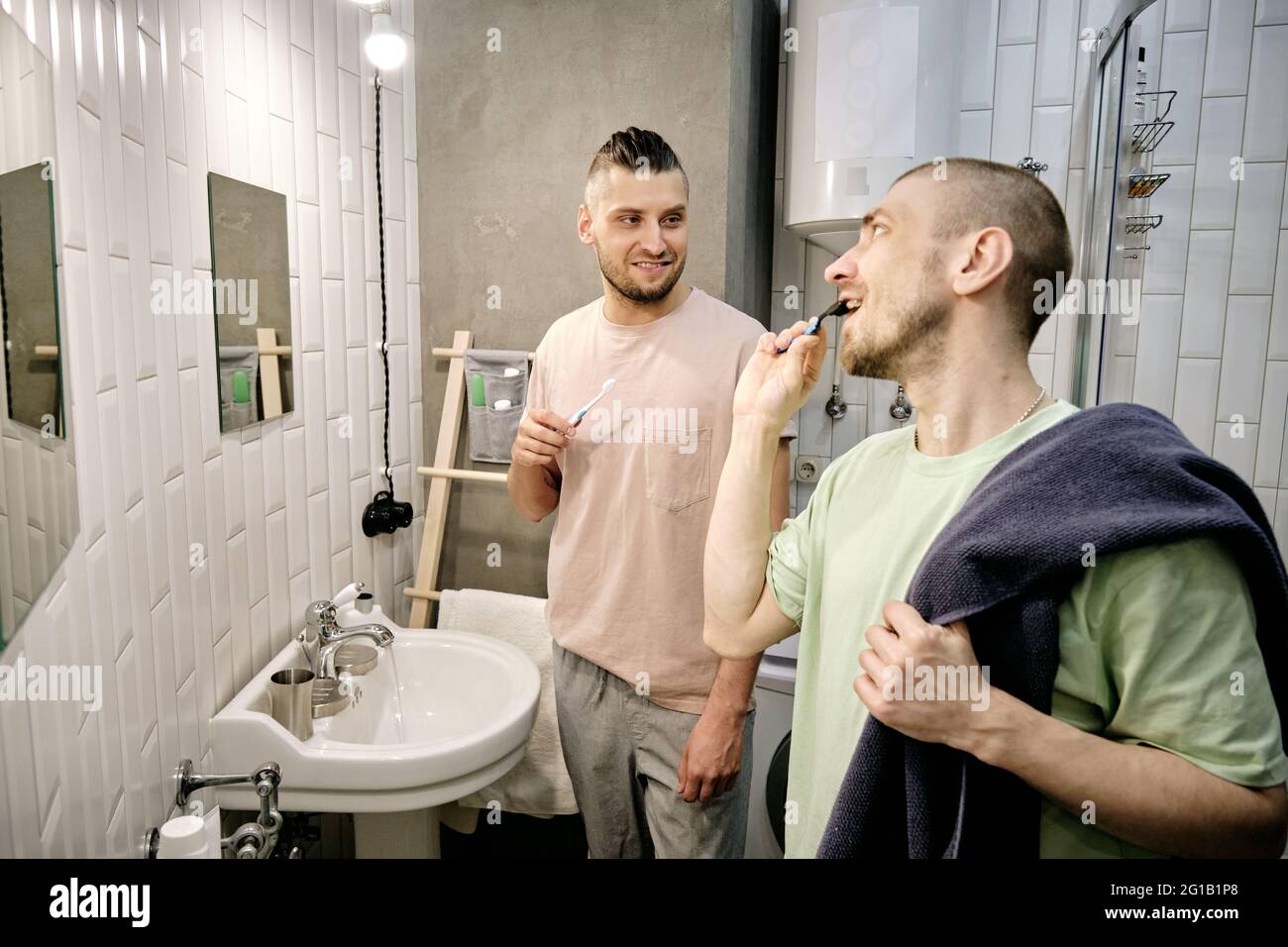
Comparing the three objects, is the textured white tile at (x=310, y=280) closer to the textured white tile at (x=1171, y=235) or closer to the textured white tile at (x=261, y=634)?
the textured white tile at (x=261, y=634)

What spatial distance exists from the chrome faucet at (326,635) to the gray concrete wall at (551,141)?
0.37m

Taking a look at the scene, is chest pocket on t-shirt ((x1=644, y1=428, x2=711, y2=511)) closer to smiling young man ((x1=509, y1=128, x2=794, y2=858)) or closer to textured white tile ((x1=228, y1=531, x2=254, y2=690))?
smiling young man ((x1=509, y1=128, x2=794, y2=858))

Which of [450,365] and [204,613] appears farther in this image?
[450,365]

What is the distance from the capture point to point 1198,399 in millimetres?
850

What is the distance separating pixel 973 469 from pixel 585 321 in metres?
0.73

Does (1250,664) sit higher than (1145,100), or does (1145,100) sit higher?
(1145,100)

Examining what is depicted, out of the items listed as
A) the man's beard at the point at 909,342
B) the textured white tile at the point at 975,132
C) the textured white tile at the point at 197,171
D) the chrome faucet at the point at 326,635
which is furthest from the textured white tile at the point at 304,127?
the textured white tile at the point at 975,132

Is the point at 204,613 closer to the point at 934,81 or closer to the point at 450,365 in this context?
the point at 450,365

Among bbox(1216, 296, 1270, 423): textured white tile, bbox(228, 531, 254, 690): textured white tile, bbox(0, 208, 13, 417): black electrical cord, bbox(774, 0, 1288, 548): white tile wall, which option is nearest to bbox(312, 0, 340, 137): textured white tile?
bbox(228, 531, 254, 690): textured white tile

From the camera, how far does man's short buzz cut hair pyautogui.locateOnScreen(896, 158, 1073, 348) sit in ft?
2.23

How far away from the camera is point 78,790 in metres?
0.76

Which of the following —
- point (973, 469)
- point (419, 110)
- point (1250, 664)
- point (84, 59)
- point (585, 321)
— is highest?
point (419, 110)
